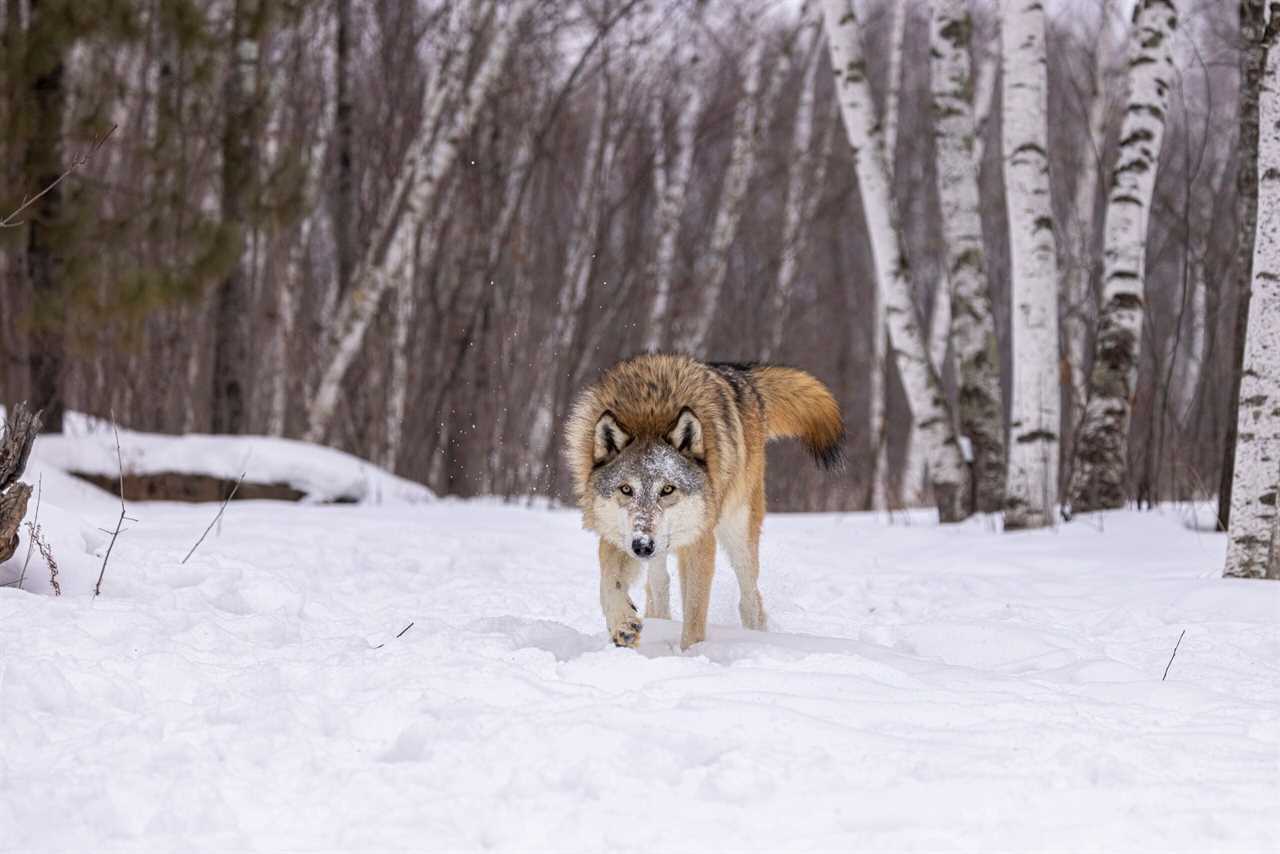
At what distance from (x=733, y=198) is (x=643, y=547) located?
12340 mm

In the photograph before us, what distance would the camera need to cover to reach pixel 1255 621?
517cm

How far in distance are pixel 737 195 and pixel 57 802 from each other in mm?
14206

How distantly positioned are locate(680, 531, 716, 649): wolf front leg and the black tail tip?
5.02ft

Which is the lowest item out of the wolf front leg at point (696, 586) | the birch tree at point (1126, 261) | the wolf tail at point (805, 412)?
the wolf front leg at point (696, 586)

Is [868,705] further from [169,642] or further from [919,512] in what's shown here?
[919,512]

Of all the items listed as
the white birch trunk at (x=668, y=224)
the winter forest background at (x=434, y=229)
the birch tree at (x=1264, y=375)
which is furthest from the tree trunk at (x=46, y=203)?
the birch tree at (x=1264, y=375)

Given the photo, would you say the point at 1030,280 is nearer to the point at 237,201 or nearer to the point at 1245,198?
the point at 1245,198

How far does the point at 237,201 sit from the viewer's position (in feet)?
38.2

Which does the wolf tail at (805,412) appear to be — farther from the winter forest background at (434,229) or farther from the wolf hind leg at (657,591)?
the winter forest background at (434,229)

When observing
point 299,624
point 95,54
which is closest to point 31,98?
point 95,54

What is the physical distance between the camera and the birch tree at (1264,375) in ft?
18.9

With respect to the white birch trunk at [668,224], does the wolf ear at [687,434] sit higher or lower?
lower

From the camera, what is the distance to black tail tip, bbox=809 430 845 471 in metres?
6.20

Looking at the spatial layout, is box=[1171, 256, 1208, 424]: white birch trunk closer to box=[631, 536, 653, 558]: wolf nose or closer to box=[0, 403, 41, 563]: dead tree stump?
box=[631, 536, 653, 558]: wolf nose
